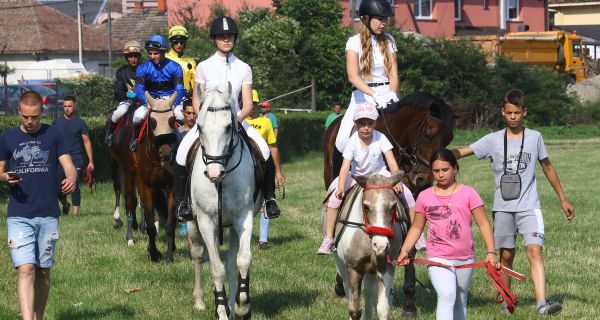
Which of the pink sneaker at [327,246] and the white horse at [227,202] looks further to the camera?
the white horse at [227,202]

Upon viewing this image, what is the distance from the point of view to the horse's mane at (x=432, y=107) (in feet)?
35.9

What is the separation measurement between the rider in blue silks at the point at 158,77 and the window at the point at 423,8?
54477mm

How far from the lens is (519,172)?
1046 centimetres

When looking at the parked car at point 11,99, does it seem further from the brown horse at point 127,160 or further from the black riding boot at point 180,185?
the black riding boot at point 180,185

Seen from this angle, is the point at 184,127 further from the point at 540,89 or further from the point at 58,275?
the point at 540,89

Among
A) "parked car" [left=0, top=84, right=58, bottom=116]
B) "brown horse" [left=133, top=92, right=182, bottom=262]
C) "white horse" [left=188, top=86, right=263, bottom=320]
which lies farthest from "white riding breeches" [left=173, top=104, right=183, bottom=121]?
"parked car" [left=0, top=84, right=58, bottom=116]

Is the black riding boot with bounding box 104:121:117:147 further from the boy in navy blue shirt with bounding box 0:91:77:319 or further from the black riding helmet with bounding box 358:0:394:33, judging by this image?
the boy in navy blue shirt with bounding box 0:91:77:319

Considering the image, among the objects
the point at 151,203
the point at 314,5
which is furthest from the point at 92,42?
the point at 151,203

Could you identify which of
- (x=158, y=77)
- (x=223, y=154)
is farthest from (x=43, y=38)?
(x=223, y=154)

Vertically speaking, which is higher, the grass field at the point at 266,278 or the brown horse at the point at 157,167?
the brown horse at the point at 157,167

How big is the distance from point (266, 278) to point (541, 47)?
5265 centimetres

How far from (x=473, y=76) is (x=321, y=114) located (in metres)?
12.9

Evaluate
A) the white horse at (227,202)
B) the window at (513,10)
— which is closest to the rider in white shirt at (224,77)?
the white horse at (227,202)

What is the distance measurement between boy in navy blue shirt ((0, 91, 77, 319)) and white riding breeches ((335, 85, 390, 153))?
2892mm
